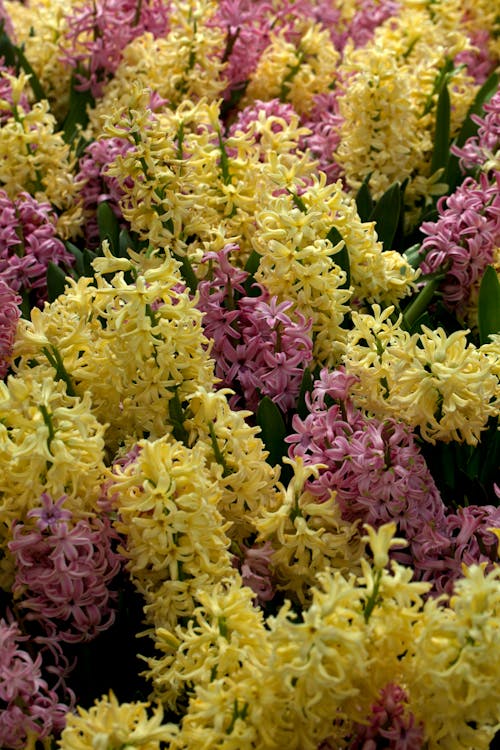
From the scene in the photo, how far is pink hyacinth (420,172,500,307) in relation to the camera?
1.99 metres

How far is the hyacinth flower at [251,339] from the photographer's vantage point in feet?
5.63

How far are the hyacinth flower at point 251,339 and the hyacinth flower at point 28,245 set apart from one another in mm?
387

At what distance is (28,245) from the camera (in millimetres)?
2070

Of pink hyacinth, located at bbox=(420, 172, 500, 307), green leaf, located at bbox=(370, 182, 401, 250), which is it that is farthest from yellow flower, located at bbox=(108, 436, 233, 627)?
green leaf, located at bbox=(370, 182, 401, 250)

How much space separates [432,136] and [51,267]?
0.99 meters

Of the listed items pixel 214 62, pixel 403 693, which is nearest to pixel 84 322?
pixel 403 693

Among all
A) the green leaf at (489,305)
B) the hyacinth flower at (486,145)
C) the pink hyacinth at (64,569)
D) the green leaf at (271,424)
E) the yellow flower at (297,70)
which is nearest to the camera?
the pink hyacinth at (64,569)

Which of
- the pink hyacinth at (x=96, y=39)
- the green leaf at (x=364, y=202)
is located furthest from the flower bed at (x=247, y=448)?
the pink hyacinth at (x=96, y=39)

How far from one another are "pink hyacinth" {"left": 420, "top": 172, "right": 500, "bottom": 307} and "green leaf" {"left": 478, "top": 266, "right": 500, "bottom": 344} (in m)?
0.08

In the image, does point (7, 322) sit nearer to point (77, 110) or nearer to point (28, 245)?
point (28, 245)

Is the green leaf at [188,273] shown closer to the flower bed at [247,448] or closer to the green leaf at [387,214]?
the flower bed at [247,448]

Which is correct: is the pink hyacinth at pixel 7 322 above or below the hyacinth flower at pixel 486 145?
above

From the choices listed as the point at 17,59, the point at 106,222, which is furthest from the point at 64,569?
the point at 17,59

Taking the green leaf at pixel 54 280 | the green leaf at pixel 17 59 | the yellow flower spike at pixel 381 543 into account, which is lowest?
the green leaf at pixel 54 280
